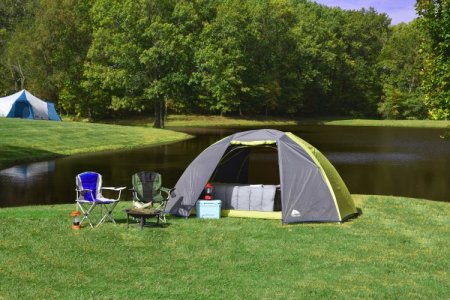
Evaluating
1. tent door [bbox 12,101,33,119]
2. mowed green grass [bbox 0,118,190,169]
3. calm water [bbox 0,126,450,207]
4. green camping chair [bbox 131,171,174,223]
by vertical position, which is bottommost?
calm water [bbox 0,126,450,207]

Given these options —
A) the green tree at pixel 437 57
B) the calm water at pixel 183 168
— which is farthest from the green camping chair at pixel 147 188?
the green tree at pixel 437 57

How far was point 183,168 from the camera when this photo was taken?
28984mm

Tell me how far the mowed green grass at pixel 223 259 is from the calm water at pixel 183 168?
804 centimetres

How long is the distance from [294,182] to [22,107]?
44.1 m

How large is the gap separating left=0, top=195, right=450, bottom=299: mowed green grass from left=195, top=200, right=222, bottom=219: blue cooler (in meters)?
0.41

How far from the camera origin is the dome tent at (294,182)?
1420 centimetres

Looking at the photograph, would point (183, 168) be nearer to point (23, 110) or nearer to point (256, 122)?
point (23, 110)

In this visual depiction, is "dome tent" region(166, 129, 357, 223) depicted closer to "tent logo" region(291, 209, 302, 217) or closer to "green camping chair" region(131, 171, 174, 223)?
"tent logo" region(291, 209, 302, 217)

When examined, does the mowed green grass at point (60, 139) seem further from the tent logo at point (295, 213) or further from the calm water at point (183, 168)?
the tent logo at point (295, 213)

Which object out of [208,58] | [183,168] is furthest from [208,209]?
[208,58]

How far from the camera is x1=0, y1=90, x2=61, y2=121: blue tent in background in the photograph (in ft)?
170

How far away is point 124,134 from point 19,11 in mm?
48358

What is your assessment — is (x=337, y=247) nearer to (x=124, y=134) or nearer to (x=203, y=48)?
(x=124, y=134)

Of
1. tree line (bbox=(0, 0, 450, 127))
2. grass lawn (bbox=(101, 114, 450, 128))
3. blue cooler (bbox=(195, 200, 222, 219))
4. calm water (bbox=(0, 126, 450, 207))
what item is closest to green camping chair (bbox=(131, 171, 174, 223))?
blue cooler (bbox=(195, 200, 222, 219))
